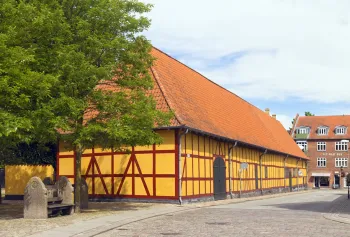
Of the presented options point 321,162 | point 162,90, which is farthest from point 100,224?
point 321,162

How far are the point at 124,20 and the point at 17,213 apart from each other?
8.67 metres

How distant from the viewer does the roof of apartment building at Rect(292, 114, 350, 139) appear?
76.1 meters

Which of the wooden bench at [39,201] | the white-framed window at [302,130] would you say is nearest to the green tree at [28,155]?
the wooden bench at [39,201]

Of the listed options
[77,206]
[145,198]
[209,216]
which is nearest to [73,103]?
[77,206]

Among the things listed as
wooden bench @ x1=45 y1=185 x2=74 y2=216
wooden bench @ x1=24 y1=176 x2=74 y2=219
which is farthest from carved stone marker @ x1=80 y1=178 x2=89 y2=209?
wooden bench @ x1=24 y1=176 x2=74 y2=219

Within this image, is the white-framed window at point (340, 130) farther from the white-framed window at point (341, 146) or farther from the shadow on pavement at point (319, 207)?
the shadow on pavement at point (319, 207)

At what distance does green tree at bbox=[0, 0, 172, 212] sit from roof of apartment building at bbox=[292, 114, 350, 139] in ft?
203

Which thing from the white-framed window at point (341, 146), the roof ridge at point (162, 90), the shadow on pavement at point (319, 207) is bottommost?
the shadow on pavement at point (319, 207)

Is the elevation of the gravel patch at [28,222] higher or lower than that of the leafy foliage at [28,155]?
lower

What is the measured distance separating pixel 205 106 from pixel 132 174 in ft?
28.3

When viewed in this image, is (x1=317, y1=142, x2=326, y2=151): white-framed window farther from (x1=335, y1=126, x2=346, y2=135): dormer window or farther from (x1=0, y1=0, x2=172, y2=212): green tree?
(x1=0, y1=0, x2=172, y2=212): green tree

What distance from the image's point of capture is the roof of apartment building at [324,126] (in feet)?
250

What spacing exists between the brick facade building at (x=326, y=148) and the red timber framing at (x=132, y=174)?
5346 cm

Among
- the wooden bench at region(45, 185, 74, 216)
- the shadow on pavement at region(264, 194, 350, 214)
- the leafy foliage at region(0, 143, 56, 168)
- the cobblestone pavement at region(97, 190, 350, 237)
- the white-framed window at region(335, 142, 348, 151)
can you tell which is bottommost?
the shadow on pavement at region(264, 194, 350, 214)
